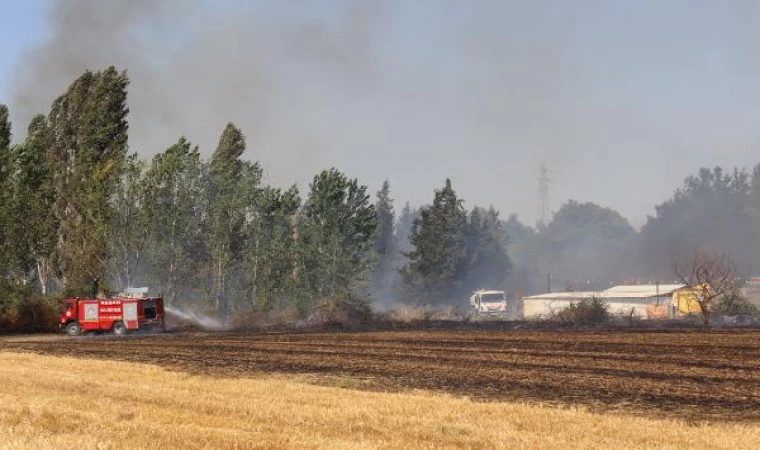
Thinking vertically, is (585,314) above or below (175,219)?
below

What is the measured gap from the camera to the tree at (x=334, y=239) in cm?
7225

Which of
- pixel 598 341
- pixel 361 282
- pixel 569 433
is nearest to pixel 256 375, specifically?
pixel 569 433

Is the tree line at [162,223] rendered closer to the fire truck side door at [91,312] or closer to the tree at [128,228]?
the tree at [128,228]

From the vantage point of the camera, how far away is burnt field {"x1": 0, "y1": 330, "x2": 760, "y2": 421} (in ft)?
63.1

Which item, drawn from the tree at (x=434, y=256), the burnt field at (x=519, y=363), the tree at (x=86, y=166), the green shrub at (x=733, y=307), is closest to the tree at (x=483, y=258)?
the tree at (x=434, y=256)

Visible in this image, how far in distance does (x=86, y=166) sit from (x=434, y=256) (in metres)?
57.7

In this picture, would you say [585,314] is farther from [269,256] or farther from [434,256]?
[434,256]

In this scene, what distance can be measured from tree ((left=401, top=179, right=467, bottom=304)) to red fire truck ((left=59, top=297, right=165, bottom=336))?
207 ft

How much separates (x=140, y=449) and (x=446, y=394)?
30.5 feet

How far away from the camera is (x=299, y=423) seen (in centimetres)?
1528

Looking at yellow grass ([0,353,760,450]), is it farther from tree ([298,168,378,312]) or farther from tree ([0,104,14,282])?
tree ([298,168,378,312])

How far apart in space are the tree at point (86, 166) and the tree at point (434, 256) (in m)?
53.3

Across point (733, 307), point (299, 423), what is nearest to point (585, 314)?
point (733, 307)

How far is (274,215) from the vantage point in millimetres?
72562
